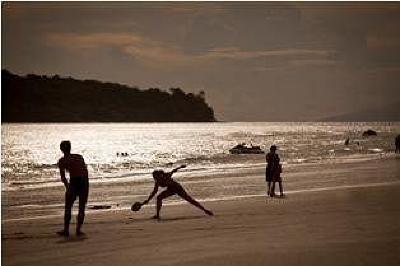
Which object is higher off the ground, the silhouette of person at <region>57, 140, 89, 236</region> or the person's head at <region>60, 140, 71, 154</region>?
the person's head at <region>60, 140, 71, 154</region>

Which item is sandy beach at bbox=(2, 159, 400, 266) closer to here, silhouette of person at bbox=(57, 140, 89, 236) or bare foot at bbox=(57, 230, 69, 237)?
bare foot at bbox=(57, 230, 69, 237)

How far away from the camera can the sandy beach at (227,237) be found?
5.62 metres

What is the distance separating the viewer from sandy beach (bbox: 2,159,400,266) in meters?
5.62

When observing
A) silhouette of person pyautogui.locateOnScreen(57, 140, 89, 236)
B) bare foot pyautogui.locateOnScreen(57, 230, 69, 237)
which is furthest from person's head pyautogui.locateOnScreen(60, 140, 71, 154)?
bare foot pyautogui.locateOnScreen(57, 230, 69, 237)

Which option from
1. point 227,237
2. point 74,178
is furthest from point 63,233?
point 227,237

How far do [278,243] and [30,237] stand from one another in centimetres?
317

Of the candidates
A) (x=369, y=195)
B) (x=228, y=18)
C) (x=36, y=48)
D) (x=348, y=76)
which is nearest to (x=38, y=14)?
(x=36, y=48)

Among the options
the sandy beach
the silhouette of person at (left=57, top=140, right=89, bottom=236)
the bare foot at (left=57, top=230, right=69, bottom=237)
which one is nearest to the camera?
the sandy beach

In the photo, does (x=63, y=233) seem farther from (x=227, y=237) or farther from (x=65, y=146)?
(x=227, y=237)

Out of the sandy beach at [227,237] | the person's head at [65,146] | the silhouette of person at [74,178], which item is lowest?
the sandy beach at [227,237]

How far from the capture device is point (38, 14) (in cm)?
837

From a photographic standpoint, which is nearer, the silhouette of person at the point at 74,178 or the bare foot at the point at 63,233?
the silhouette of person at the point at 74,178

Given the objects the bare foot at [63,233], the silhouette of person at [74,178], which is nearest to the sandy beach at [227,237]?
the bare foot at [63,233]

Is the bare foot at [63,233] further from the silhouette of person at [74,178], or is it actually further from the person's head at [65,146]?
the person's head at [65,146]
